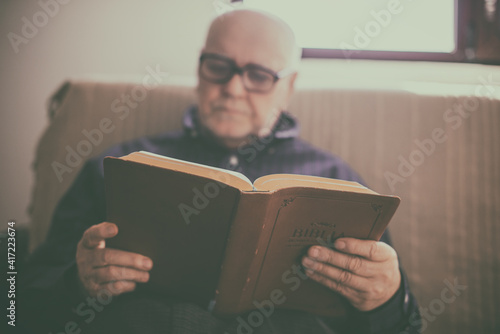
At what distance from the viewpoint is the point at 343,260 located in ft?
1.76

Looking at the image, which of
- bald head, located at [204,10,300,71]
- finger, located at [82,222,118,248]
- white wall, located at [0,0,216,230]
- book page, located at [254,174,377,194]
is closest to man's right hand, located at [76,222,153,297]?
finger, located at [82,222,118,248]

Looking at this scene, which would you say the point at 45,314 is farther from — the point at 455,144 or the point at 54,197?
the point at 455,144

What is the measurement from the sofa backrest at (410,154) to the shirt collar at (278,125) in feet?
0.31

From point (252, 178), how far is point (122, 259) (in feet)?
1.51

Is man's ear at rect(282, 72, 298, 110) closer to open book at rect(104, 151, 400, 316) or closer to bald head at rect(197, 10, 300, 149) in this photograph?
bald head at rect(197, 10, 300, 149)

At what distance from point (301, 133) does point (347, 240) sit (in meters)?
0.62

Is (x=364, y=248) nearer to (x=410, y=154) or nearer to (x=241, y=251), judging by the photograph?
(x=241, y=251)

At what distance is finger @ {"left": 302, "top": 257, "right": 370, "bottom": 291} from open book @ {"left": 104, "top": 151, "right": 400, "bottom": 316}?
0.04m

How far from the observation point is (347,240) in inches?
20.7

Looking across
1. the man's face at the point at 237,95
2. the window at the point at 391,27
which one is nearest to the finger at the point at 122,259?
the man's face at the point at 237,95

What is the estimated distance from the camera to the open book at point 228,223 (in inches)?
17.8

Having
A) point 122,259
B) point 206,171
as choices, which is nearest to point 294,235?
point 206,171

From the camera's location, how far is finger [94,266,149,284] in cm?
54

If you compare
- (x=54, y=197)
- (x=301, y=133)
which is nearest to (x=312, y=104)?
(x=301, y=133)
